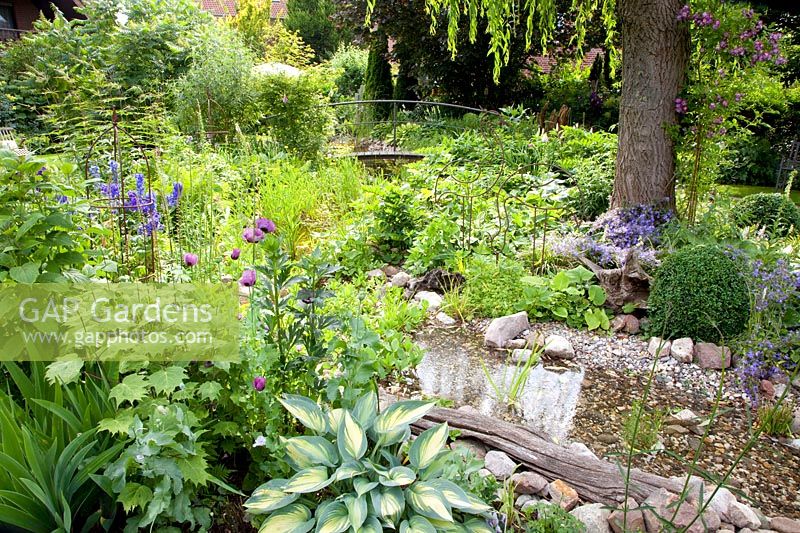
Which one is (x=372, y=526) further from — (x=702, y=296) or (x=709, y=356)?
(x=702, y=296)

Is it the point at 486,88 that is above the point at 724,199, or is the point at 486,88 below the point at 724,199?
above

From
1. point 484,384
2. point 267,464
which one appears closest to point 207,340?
point 267,464

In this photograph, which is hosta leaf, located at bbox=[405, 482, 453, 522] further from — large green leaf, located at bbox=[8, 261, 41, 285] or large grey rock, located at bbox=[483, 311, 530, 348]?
large grey rock, located at bbox=[483, 311, 530, 348]

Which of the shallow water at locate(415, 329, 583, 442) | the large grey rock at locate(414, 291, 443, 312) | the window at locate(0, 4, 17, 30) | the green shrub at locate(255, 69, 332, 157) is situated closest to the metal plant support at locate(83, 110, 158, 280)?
the shallow water at locate(415, 329, 583, 442)

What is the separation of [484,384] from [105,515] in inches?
79.7

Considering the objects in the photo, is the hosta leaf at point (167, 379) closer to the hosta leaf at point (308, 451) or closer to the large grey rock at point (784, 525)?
the hosta leaf at point (308, 451)

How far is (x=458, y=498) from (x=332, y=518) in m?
0.35

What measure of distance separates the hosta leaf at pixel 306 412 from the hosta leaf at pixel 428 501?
0.34 metres

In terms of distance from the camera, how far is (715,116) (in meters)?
Answer: 4.55

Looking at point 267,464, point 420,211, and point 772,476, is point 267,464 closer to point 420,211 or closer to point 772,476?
point 772,476

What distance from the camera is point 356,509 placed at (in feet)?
5.03

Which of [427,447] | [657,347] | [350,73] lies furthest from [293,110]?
[350,73]

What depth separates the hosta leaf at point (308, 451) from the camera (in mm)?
1710

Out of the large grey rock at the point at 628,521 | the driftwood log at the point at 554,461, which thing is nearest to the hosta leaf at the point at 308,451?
the driftwood log at the point at 554,461
